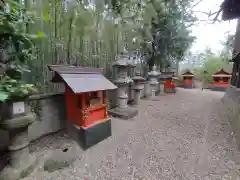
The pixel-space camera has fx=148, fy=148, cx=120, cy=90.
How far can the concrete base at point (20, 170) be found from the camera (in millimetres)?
1572

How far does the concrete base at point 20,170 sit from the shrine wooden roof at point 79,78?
0.99 meters

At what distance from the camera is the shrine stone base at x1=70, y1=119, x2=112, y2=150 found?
2295 millimetres

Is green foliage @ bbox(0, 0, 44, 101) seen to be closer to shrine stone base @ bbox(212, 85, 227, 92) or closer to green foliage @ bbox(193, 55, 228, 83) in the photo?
shrine stone base @ bbox(212, 85, 227, 92)

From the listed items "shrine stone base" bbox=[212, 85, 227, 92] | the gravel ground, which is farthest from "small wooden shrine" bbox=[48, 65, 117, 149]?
"shrine stone base" bbox=[212, 85, 227, 92]

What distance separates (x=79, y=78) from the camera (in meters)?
2.26

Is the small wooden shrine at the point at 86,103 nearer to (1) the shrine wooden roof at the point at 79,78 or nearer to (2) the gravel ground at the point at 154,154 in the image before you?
(1) the shrine wooden roof at the point at 79,78

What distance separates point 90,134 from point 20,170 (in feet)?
3.16

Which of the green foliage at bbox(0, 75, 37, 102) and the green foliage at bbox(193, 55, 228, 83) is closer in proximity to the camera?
the green foliage at bbox(0, 75, 37, 102)

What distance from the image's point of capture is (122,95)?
3941mm

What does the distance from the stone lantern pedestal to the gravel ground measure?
0.19 m

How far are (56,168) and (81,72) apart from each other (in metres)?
1.39

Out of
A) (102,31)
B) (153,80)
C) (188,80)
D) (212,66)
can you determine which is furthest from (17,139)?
(212,66)

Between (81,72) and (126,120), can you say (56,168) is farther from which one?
(126,120)

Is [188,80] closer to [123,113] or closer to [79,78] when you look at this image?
[123,113]
